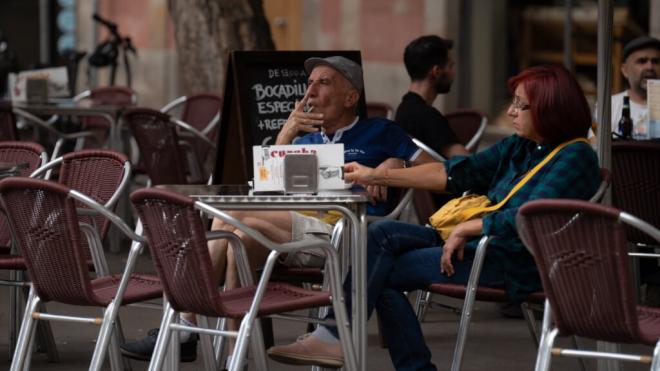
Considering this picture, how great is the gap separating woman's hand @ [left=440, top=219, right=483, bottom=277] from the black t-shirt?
6.82 feet

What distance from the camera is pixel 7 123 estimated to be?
33.0 feet

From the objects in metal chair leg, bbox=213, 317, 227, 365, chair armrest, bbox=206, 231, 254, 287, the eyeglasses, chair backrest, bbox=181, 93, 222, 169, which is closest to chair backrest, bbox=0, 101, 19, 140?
chair backrest, bbox=181, 93, 222, 169

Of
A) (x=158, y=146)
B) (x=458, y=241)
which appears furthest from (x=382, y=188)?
(x=158, y=146)

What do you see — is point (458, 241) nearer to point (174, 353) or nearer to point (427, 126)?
point (174, 353)

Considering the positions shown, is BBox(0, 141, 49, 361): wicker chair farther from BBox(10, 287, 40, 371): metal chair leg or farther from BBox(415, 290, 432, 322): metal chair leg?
BBox(415, 290, 432, 322): metal chair leg

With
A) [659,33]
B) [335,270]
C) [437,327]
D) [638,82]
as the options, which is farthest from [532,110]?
[659,33]

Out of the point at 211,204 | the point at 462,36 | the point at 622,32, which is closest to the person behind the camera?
the point at 211,204

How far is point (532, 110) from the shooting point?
5.77 metres

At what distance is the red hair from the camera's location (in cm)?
571

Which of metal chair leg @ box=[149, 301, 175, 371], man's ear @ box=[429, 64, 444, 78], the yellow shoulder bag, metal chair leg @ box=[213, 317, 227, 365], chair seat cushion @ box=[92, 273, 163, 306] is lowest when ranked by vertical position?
metal chair leg @ box=[213, 317, 227, 365]

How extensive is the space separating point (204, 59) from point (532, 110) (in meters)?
6.46

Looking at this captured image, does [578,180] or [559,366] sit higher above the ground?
[578,180]

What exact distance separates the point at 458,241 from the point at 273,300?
0.80 metres

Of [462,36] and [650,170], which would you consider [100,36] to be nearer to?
[462,36]
